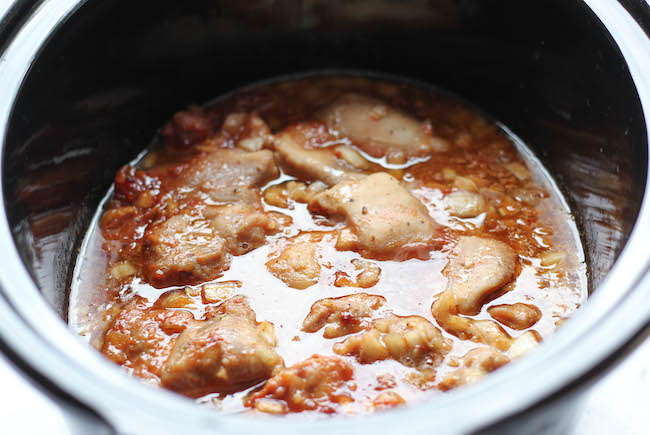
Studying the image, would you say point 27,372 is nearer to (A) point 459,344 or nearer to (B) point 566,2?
(A) point 459,344

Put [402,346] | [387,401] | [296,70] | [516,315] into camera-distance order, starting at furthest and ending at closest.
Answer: [296,70] → [516,315] → [402,346] → [387,401]

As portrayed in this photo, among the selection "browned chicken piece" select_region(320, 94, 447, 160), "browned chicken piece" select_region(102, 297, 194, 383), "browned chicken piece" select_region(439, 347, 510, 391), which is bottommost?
"browned chicken piece" select_region(102, 297, 194, 383)

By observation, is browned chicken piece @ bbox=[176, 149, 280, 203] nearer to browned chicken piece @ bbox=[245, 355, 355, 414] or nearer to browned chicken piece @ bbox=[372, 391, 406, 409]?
browned chicken piece @ bbox=[245, 355, 355, 414]

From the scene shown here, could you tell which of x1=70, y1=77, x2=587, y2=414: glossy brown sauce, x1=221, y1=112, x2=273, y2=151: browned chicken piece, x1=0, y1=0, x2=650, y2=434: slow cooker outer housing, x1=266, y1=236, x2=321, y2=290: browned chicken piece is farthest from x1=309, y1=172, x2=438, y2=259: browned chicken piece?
x1=0, y1=0, x2=650, y2=434: slow cooker outer housing

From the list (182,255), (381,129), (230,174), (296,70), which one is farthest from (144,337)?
(296,70)

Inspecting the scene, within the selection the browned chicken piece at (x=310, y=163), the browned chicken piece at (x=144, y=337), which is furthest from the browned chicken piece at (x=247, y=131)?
the browned chicken piece at (x=144, y=337)

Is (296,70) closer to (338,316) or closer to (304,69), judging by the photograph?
(304,69)
